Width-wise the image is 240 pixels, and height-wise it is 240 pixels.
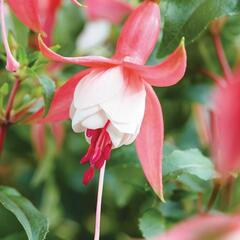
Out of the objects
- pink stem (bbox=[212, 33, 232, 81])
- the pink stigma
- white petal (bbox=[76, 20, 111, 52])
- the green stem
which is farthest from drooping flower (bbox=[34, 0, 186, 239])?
white petal (bbox=[76, 20, 111, 52])

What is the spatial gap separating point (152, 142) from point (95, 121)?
0.09m

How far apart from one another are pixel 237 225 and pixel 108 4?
0.82m

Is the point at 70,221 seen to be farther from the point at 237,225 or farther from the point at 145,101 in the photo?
the point at 237,225

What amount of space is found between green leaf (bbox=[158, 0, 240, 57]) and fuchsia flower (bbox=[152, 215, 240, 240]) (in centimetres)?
39

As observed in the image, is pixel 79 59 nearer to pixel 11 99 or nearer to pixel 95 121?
pixel 95 121

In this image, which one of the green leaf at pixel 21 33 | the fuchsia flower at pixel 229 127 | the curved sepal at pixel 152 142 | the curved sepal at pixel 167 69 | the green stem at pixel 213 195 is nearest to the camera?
the fuchsia flower at pixel 229 127

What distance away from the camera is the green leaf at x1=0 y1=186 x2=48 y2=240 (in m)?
0.71

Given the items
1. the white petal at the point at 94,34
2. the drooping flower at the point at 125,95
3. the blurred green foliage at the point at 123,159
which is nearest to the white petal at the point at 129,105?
the drooping flower at the point at 125,95

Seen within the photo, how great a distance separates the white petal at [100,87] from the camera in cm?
65

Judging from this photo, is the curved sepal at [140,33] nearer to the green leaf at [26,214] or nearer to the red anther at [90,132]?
the red anther at [90,132]

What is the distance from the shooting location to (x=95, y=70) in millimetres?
683

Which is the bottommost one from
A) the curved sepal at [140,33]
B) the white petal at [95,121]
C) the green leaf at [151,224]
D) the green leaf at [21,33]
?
the green leaf at [151,224]

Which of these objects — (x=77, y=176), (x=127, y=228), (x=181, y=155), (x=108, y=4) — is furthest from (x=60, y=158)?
(x=181, y=155)

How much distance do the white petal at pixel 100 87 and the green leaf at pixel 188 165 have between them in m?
0.15
